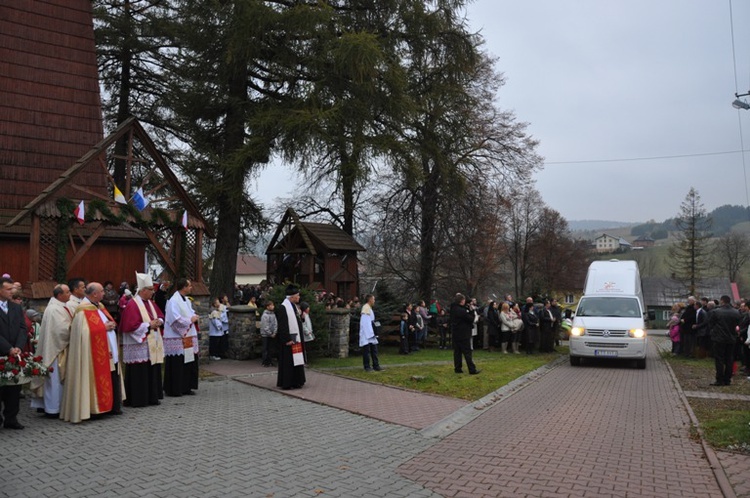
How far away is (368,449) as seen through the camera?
295 inches

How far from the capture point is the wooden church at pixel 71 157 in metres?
15.0

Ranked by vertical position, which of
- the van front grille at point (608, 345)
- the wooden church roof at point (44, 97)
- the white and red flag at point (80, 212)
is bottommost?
the van front grille at point (608, 345)

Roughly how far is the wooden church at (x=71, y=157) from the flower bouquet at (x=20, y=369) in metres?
6.32

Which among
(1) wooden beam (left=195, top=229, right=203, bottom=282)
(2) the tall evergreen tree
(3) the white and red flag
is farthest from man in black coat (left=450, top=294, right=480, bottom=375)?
(2) the tall evergreen tree

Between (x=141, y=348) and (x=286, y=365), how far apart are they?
113 inches

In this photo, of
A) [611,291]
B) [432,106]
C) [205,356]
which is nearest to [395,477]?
[205,356]

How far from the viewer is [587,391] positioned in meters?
12.5

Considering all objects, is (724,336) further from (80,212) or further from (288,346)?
(80,212)

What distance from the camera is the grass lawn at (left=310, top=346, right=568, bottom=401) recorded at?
12.1 m

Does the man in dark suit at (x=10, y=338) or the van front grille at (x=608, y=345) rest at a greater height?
the man in dark suit at (x=10, y=338)

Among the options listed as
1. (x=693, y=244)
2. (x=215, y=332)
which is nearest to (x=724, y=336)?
(x=215, y=332)

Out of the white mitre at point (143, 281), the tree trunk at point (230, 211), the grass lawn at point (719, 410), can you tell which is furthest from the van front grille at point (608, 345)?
the white mitre at point (143, 281)

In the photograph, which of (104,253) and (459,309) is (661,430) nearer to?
(459,309)

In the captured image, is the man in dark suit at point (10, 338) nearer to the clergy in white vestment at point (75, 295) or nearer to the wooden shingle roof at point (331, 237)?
the clergy in white vestment at point (75, 295)
